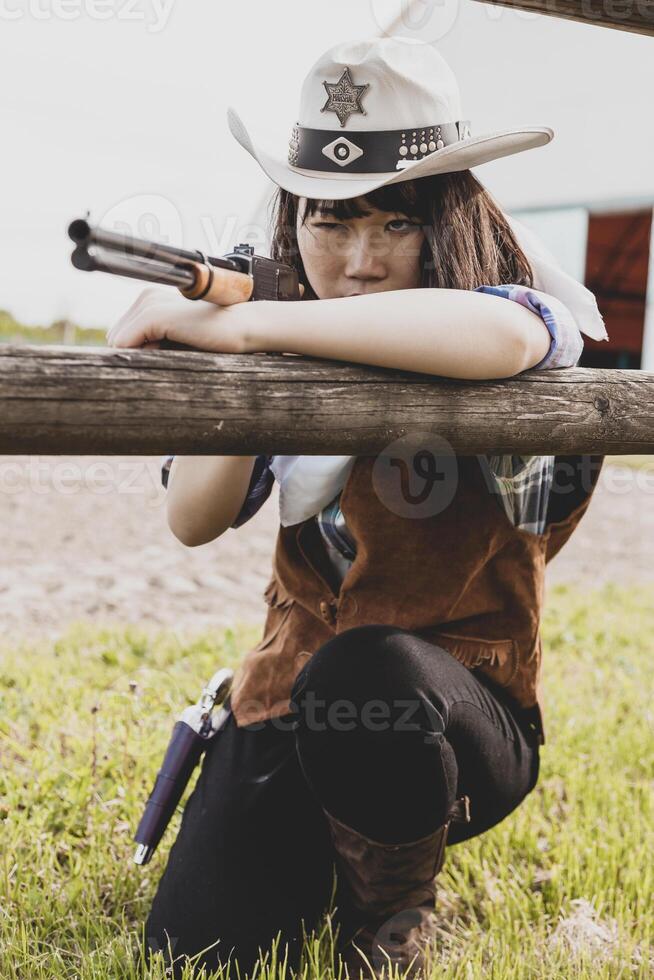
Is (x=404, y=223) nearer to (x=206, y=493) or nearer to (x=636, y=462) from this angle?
(x=206, y=493)

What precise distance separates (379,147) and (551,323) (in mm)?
407

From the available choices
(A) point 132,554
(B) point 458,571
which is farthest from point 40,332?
(B) point 458,571

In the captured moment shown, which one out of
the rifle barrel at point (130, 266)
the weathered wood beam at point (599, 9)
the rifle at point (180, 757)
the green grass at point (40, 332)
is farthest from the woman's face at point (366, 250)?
the green grass at point (40, 332)

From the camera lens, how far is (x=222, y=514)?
180 centimetres

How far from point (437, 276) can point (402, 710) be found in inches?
26.6

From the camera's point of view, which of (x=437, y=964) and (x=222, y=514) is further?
(x=222, y=514)

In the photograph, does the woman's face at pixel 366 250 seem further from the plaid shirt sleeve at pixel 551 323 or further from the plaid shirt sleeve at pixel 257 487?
the plaid shirt sleeve at pixel 257 487

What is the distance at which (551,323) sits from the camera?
1438mm

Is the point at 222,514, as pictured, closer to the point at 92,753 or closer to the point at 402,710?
the point at 402,710

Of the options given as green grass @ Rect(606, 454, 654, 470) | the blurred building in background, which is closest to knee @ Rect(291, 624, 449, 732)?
green grass @ Rect(606, 454, 654, 470)

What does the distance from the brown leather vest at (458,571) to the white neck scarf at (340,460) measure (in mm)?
53

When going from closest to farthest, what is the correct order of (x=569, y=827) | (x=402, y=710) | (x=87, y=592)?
(x=402, y=710) → (x=569, y=827) → (x=87, y=592)

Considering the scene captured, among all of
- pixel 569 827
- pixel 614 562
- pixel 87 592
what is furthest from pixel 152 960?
pixel 614 562

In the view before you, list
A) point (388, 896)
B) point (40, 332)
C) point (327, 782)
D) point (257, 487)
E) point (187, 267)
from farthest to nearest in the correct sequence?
point (40, 332) < point (257, 487) < point (388, 896) < point (327, 782) < point (187, 267)
